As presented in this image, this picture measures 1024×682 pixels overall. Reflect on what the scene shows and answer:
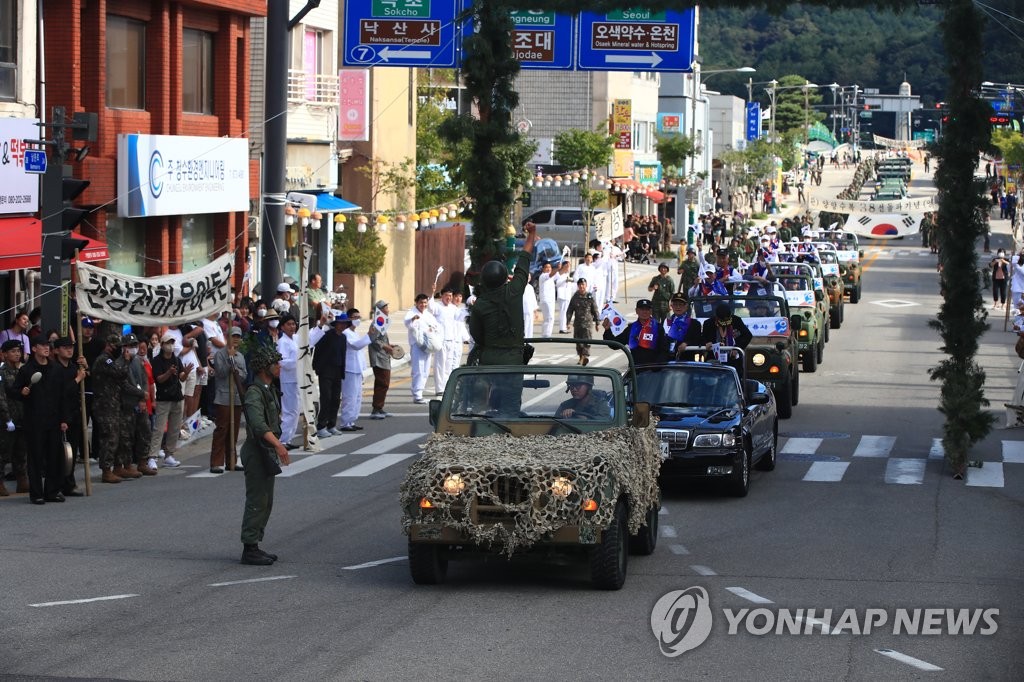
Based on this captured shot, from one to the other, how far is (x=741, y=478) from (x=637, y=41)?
1240 cm

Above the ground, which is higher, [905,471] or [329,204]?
[329,204]

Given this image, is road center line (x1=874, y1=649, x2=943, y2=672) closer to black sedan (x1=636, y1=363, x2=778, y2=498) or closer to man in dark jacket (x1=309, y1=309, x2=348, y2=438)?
black sedan (x1=636, y1=363, x2=778, y2=498)

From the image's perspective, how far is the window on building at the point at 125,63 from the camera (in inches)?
1087

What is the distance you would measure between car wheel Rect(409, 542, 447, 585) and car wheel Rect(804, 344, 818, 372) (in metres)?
19.4

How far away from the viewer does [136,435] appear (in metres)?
18.9

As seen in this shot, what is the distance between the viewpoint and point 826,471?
19234 millimetres

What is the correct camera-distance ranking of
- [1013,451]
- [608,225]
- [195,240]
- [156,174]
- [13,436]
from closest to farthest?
1. [13,436]
2. [1013,451]
3. [156,174]
4. [195,240]
5. [608,225]

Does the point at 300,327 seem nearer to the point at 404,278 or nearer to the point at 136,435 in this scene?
the point at 136,435

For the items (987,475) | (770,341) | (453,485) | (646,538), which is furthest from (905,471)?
(453,485)

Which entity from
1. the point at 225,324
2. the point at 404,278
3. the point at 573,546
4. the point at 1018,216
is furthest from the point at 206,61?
the point at 1018,216

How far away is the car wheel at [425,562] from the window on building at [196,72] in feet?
64.8

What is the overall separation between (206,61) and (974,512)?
1979 cm

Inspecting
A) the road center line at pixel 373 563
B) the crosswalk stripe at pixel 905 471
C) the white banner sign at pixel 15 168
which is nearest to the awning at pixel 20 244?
the white banner sign at pixel 15 168

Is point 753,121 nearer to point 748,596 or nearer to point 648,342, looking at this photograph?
point 648,342
